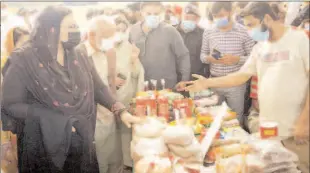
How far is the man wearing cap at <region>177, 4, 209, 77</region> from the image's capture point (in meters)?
2.42

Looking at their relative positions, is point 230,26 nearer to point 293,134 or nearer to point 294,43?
point 294,43

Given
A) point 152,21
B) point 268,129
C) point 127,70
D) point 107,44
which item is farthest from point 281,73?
point 107,44

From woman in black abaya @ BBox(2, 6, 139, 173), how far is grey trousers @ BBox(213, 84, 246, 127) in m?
0.58

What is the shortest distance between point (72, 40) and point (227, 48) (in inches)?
37.6

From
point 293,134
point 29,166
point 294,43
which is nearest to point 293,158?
point 293,134

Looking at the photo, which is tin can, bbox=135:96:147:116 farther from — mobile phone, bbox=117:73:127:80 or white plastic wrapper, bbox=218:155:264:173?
white plastic wrapper, bbox=218:155:264:173

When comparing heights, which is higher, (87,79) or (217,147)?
(87,79)

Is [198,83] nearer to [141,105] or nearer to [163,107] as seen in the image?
[163,107]

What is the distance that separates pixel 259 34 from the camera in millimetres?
2381

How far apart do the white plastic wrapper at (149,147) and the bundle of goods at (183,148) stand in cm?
4

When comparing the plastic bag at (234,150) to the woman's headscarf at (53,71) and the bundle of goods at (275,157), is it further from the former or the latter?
the woman's headscarf at (53,71)

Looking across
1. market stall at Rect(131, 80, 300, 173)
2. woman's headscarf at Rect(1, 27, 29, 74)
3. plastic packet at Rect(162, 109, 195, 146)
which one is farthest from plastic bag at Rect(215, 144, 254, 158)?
woman's headscarf at Rect(1, 27, 29, 74)

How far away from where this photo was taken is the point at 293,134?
2.43 metres

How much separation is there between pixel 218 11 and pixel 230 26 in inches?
4.6
